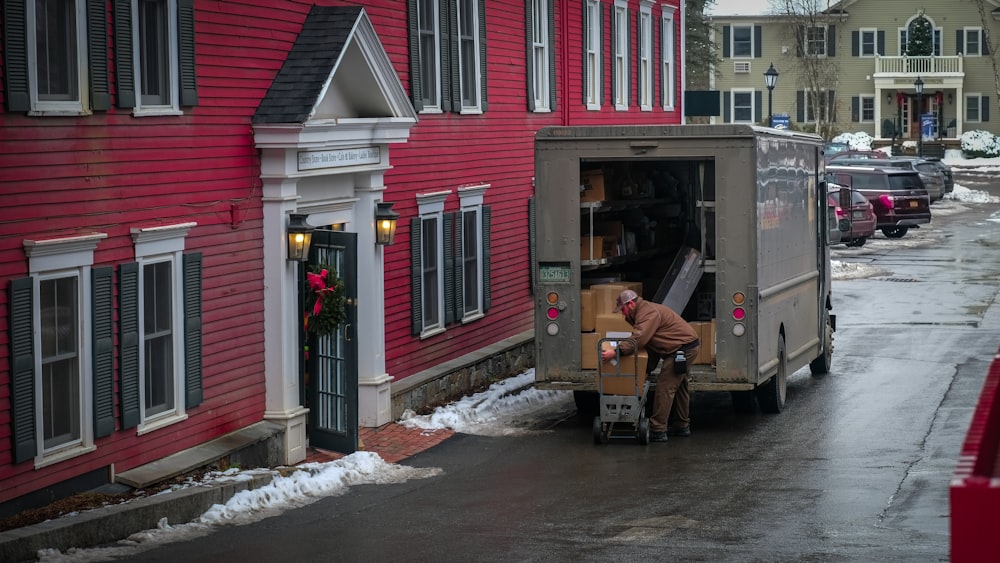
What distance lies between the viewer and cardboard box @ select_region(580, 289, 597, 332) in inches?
637

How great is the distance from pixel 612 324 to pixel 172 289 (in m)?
5.09

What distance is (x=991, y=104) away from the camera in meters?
77.8

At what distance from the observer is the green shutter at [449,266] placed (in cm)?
1930

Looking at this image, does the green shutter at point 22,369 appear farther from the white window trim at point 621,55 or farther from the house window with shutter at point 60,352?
the white window trim at point 621,55

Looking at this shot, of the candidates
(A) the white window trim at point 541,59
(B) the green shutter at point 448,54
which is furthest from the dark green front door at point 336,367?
(A) the white window trim at point 541,59

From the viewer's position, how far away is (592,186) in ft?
54.4

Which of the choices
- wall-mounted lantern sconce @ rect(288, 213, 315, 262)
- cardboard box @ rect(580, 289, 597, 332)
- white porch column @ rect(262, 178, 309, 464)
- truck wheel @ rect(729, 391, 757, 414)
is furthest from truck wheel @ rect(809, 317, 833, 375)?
wall-mounted lantern sconce @ rect(288, 213, 315, 262)

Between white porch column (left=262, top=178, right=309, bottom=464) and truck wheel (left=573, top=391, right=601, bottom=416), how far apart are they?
396 centimetres

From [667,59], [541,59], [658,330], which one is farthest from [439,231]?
[667,59]

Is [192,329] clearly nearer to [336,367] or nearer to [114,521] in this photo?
[336,367]

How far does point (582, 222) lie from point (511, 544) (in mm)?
6853

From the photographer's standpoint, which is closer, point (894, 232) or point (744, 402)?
point (744, 402)

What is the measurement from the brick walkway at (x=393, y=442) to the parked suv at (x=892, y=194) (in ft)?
95.5

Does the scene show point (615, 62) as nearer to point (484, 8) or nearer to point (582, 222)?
point (484, 8)
